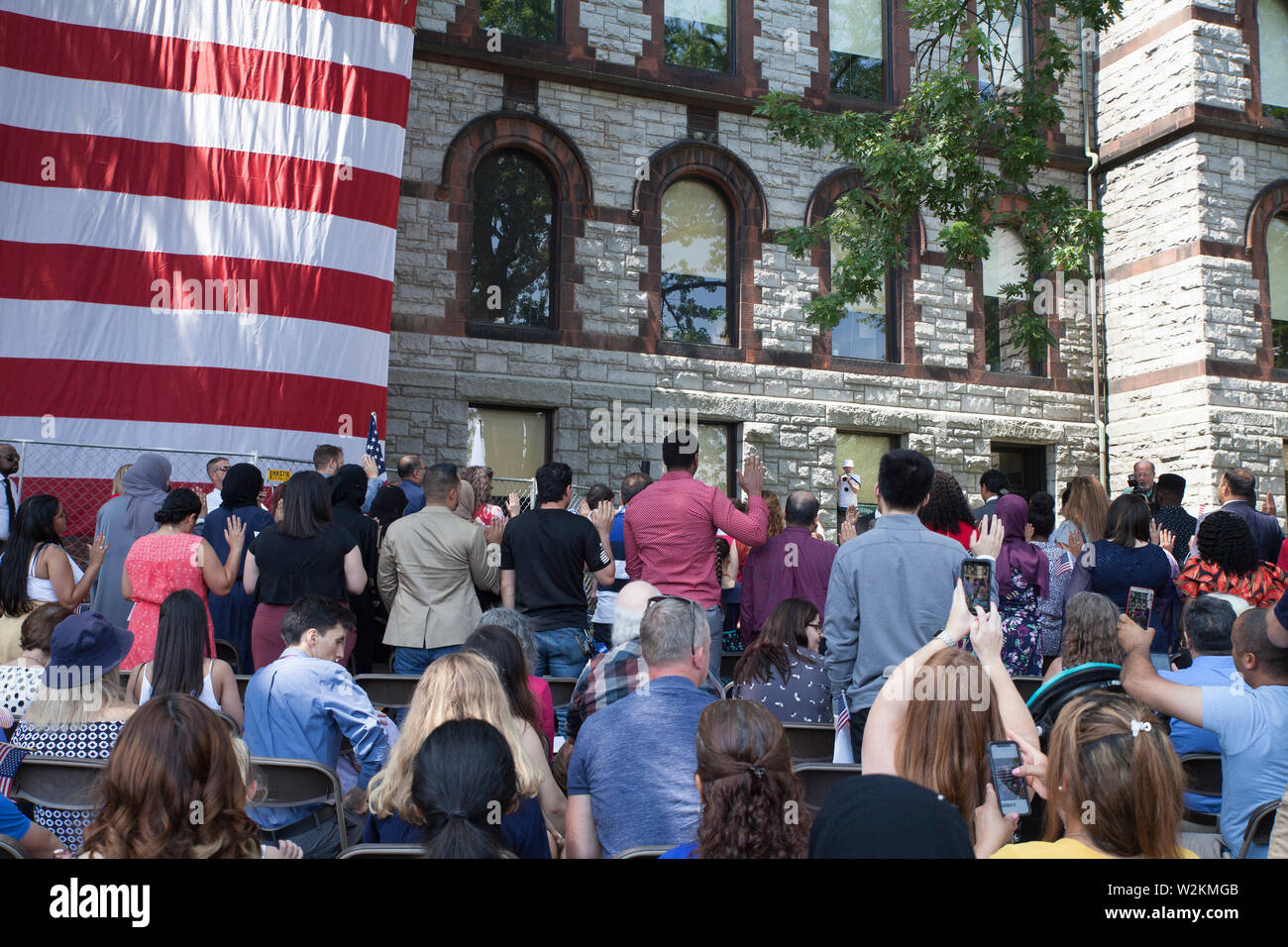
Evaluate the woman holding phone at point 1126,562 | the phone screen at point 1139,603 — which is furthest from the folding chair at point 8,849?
the woman holding phone at point 1126,562

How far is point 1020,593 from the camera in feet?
22.4

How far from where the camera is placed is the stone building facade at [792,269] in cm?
1383

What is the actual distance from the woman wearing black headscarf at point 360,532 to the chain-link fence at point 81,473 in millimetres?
3151

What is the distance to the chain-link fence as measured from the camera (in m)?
9.80

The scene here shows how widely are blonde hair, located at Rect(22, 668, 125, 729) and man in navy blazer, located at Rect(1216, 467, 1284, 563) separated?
7206mm

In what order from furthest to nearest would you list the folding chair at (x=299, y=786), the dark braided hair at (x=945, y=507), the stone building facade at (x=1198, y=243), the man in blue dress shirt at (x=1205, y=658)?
the stone building facade at (x=1198, y=243) < the dark braided hair at (x=945, y=507) < the man in blue dress shirt at (x=1205, y=658) < the folding chair at (x=299, y=786)

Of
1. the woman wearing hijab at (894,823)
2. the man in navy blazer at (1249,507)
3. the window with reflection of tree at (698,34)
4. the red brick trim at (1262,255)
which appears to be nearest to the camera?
the woman wearing hijab at (894,823)

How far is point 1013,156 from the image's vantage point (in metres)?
11.9

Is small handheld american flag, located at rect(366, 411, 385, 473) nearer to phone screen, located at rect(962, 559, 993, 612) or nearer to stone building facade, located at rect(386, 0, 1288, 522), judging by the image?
stone building facade, located at rect(386, 0, 1288, 522)

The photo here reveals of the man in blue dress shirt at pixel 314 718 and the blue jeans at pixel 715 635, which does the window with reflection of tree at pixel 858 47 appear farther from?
the man in blue dress shirt at pixel 314 718

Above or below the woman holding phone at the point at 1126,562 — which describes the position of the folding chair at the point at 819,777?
below

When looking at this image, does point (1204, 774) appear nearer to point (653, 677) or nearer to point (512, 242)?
point (653, 677)

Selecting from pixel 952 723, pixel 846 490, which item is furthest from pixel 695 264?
pixel 952 723
